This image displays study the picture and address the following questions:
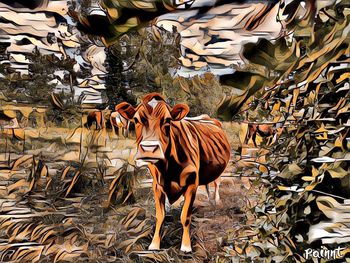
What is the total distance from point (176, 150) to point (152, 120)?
0.20 m

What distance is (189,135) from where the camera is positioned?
2100 mm

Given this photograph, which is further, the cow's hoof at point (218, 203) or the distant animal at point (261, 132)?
the cow's hoof at point (218, 203)

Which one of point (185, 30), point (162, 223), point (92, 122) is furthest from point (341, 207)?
point (92, 122)

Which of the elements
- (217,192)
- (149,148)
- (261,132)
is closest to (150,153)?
(149,148)

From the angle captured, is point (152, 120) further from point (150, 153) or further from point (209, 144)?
point (209, 144)

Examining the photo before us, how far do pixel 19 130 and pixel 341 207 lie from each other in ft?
5.11

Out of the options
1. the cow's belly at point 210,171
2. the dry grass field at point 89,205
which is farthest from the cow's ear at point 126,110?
the cow's belly at point 210,171

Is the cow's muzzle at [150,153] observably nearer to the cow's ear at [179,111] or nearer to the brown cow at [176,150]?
the brown cow at [176,150]

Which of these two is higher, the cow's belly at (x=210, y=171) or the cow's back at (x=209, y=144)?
the cow's back at (x=209, y=144)

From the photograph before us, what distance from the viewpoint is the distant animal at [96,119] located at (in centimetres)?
207

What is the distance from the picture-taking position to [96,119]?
2.07 m

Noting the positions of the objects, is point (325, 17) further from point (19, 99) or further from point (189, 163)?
point (19, 99)

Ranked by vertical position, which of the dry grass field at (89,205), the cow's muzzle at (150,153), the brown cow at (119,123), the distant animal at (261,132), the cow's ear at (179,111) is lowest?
the dry grass field at (89,205)

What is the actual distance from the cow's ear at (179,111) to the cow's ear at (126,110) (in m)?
0.20
